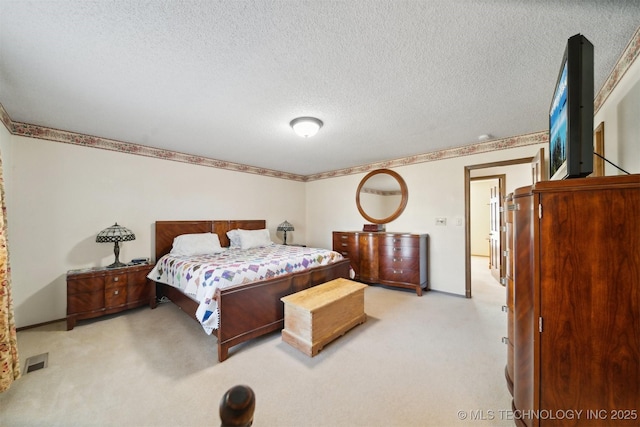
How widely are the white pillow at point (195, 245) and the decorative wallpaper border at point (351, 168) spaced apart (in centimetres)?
133

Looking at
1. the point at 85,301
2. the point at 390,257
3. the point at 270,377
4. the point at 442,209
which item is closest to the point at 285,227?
the point at 390,257

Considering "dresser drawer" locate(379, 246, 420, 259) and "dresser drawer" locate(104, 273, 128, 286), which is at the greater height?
"dresser drawer" locate(379, 246, 420, 259)

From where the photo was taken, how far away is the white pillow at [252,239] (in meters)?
4.13

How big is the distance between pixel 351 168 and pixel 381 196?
3.04 feet

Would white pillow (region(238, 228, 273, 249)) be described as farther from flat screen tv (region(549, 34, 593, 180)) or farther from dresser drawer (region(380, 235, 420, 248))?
flat screen tv (region(549, 34, 593, 180))

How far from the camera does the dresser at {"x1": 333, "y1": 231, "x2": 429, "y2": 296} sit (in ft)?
12.6

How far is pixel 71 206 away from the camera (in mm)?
2998

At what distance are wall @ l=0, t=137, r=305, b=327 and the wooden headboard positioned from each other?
0.43 ft

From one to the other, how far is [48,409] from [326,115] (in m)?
3.17

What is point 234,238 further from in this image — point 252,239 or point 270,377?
point 270,377

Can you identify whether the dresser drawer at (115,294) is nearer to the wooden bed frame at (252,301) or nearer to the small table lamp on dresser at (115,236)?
the small table lamp on dresser at (115,236)

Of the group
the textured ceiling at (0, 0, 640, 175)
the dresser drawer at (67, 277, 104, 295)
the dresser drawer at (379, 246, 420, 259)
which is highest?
the textured ceiling at (0, 0, 640, 175)

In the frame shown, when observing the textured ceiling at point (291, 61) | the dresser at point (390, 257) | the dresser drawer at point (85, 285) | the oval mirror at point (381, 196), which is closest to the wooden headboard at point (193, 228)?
the dresser drawer at point (85, 285)

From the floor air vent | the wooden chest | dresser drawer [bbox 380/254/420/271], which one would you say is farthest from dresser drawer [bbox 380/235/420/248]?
the floor air vent
